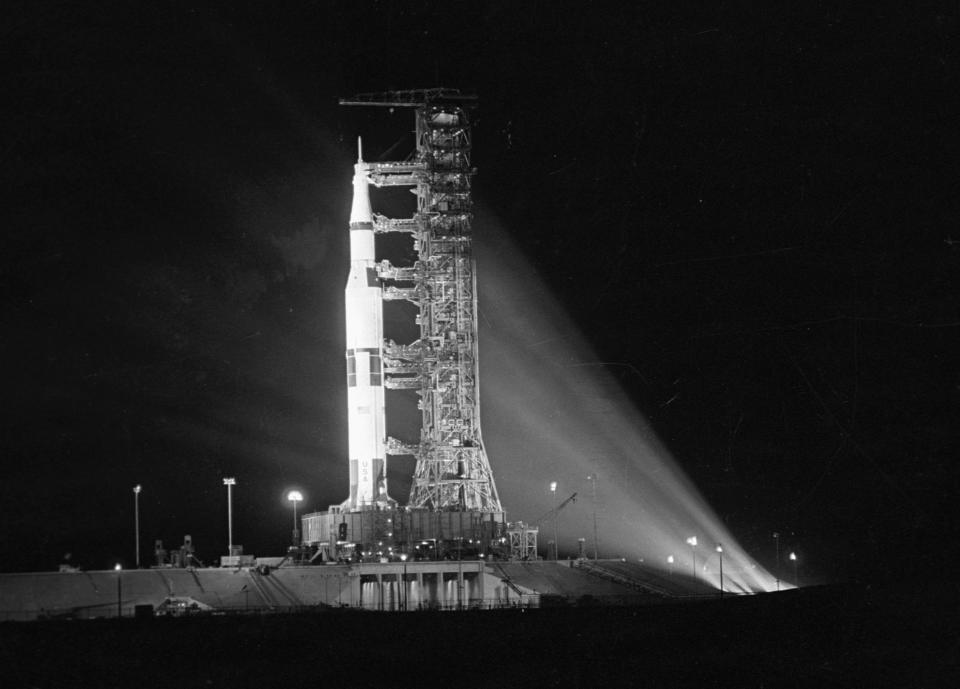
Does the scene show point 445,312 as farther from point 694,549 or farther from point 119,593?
point 119,593

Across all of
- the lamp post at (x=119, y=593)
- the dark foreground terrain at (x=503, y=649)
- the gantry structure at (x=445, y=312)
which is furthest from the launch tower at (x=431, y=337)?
the dark foreground terrain at (x=503, y=649)

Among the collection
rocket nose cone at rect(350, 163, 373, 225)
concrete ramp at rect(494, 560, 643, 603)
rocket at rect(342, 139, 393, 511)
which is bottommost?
concrete ramp at rect(494, 560, 643, 603)

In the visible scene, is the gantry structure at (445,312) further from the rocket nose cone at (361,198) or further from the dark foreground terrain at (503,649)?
the dark foreground terrain at (503,649)

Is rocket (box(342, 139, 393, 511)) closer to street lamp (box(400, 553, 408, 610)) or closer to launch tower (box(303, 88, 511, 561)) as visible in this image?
launch tower (box(303, 88, 511, 561))

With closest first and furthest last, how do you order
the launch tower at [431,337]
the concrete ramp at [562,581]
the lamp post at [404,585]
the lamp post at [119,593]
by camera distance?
the lamp post at [119,593], the lamp post at [404,585], the concrete ramp at [562,581], the launch tower at [431,337]

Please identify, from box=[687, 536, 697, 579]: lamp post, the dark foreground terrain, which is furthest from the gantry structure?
the dark foreground terrain

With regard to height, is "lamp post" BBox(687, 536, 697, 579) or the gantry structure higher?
the gantry structure
